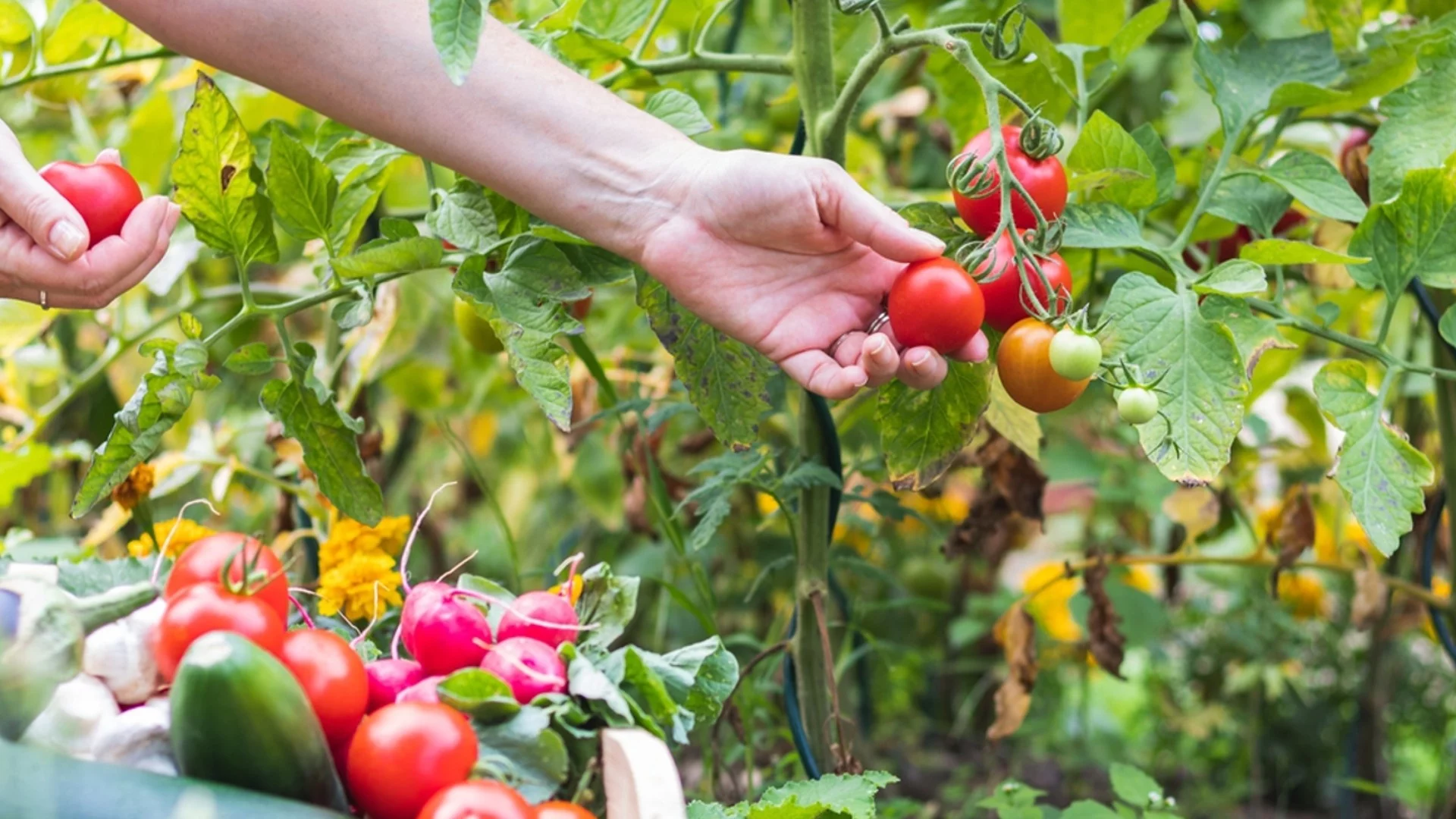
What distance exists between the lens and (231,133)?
0.78 metres

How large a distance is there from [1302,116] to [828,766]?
688 mm

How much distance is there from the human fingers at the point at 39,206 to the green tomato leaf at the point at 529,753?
473 millimetres

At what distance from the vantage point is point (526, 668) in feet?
1.77

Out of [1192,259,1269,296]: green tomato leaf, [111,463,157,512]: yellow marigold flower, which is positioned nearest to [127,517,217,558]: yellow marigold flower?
[111,463,157,512]: yellow marigold flower

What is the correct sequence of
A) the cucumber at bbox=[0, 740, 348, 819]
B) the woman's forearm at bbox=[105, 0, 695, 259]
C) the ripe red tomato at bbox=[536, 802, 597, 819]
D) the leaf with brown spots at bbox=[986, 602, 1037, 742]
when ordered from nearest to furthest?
the cucumber at bbox=[0, 740, 348, 819] → the ripe red tomato at bbox=[536, 802, 597, 819] → the woman's forearm at bbox=[105, 0, 695, 259] → the leaf with brown spots at bbox=[986, 602, 1037, 742]

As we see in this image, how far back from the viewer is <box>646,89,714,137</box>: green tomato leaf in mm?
846

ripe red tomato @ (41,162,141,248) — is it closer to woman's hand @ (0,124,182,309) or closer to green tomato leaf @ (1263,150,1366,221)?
woman's hand @ (0,124,182,309)

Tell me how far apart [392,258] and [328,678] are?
0.35 metres

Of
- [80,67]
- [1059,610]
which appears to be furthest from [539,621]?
[1059,610]

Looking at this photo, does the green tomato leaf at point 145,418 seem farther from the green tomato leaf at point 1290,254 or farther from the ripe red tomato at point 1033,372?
the green tomato leaf at point 1290,254

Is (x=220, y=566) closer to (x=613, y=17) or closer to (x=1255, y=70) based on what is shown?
(x=613, y=17)

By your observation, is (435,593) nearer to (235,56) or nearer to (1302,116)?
(235,56)

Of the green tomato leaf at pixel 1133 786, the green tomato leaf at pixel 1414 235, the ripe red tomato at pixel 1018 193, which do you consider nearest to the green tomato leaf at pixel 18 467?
the ripe red tomato at pixel 1018 193

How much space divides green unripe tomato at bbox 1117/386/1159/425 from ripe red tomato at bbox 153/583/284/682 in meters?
0.45
